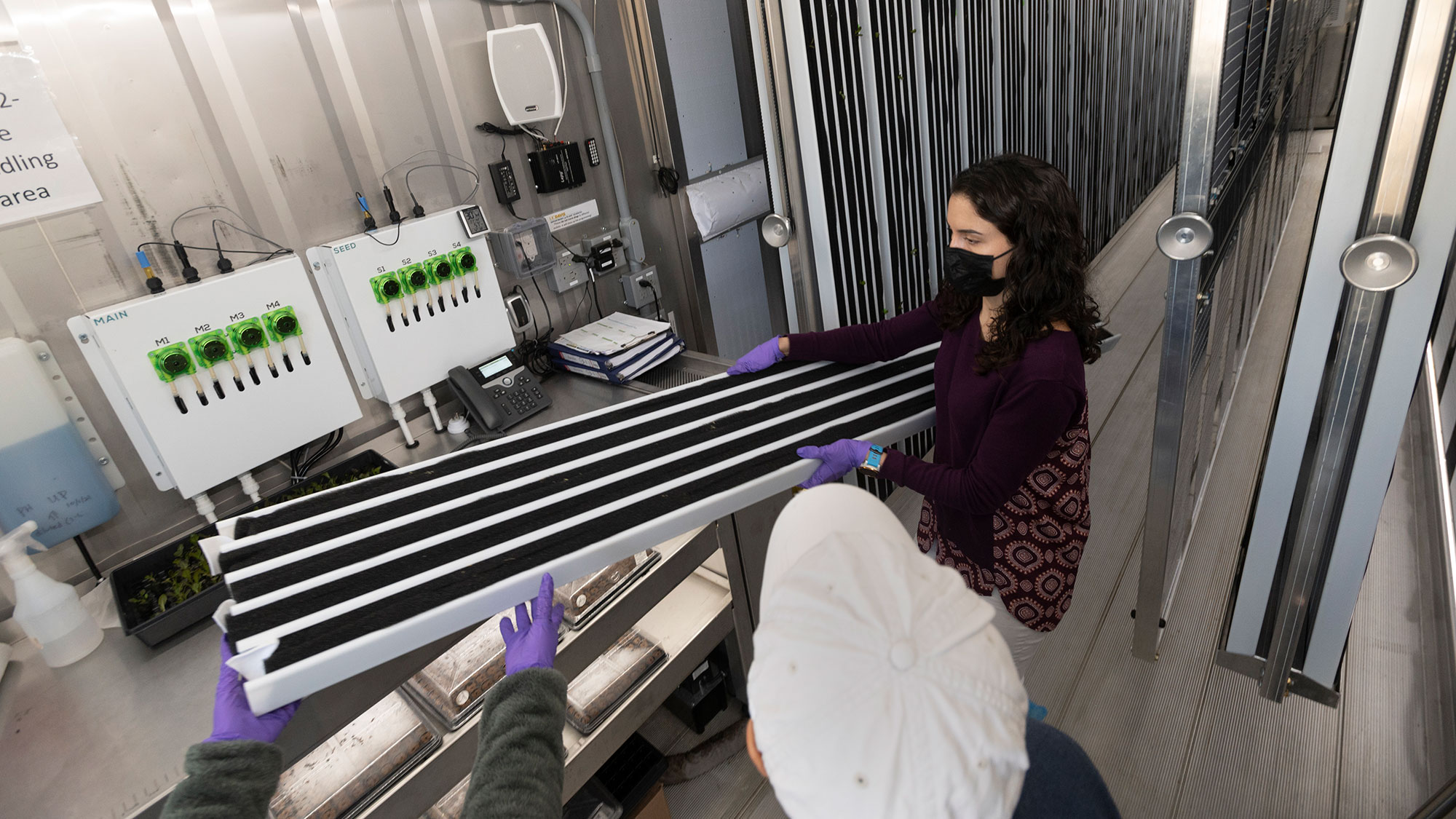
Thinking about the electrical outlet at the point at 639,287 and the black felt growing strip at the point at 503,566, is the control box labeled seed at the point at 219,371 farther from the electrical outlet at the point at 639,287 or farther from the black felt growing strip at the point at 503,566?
the electrical outlet at the point at 639,287

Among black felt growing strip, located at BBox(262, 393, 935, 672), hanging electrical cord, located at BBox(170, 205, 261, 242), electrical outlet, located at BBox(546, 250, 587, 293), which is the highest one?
hanging electrical cord, located at BBox(170, 205, 261, 242)

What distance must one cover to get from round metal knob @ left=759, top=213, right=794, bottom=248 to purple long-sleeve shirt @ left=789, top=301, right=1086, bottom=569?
462 mm

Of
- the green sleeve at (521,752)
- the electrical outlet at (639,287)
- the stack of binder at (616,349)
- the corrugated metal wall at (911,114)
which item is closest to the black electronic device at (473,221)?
the stack of binder at (616,349)

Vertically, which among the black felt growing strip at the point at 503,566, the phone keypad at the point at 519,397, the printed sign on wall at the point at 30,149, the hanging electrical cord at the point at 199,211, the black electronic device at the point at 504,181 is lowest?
the phone keypad at the point at 519,397

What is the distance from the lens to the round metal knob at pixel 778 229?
1988mm

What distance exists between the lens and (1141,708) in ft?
6.59

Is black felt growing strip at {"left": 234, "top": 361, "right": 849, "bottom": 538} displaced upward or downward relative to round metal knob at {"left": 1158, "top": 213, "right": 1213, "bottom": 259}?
downward

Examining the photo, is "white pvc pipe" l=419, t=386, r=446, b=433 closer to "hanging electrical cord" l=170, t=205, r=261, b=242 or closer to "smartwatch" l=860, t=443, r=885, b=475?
"hanging electrical cord" l=170, t=205, r=261, b=242

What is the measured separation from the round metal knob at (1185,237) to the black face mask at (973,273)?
0.98 feet

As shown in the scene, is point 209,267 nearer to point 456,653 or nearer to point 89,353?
point 89,353

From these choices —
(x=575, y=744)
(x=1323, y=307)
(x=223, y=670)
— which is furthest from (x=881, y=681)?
(x=1323, y=307)

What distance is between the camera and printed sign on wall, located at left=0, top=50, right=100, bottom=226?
4.74 feet

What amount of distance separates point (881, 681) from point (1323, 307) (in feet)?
4.53

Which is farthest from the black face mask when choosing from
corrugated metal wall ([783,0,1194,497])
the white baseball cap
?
the white baseball cap
